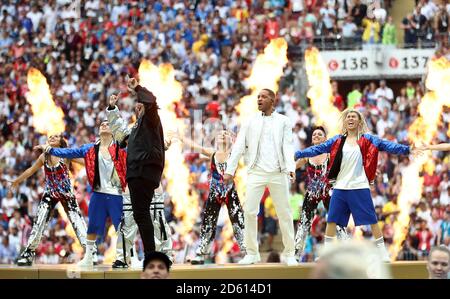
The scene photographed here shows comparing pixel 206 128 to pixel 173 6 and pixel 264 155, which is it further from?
pixel 173 6

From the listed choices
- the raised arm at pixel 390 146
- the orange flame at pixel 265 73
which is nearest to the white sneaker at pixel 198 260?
the raised arm at pixel 390 146

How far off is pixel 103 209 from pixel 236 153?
5.18 ft

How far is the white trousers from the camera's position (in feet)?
40.4

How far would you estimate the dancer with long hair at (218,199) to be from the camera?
13258 mm

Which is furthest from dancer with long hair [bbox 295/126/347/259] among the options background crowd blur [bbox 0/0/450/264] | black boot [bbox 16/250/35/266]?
background crowd blur [bbox 0/0/450/264]

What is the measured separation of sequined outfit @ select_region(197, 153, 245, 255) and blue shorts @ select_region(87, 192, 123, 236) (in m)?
1.04

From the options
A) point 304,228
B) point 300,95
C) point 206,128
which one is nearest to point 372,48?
point 300,95

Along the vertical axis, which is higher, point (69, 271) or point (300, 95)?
point (300, 95)

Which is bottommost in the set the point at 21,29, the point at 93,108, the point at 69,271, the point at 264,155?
the point at 69,271

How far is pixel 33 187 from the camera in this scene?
21.3 meters

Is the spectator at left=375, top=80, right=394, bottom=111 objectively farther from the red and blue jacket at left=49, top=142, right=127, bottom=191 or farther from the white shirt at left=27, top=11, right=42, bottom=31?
the red and blue jacket at left=49, top=142, right=127, bottom=191

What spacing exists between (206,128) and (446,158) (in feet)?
13.3

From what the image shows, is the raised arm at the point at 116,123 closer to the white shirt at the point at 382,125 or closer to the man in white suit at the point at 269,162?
the man in white suit at the point at 269,162

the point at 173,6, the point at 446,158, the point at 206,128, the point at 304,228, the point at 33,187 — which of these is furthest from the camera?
the point at 173,6
